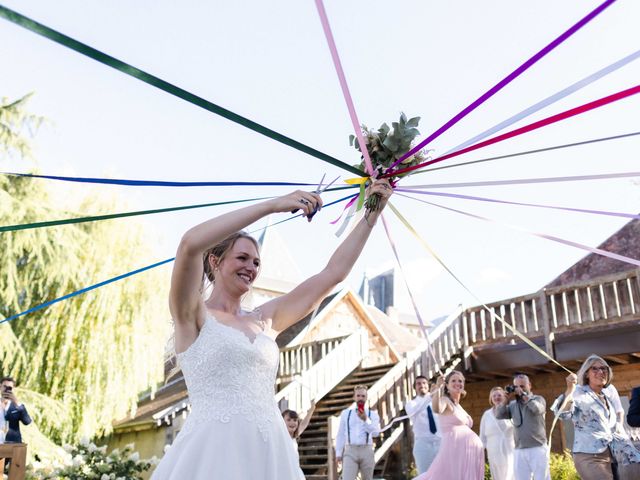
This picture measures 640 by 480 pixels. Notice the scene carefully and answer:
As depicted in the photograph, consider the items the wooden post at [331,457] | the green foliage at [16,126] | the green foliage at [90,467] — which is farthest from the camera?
the green foliage at [16,126]

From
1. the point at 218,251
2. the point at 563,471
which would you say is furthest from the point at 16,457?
the point at 563,471

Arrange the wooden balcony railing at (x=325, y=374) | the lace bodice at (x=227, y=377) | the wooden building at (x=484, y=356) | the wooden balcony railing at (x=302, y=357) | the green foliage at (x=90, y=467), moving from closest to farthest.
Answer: the lace bodice at (x=227, y=377)
the green foliage at (x=90, y=467)
the wooden building at (x=484, y=356)
the wooden balcony railing at (x=325, y=374)
the wooden balcony railing at (x=302, y=357)

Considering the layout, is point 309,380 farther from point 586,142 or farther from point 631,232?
point 586,142

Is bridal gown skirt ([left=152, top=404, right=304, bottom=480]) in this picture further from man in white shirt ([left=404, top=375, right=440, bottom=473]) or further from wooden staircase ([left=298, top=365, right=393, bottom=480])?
wooden staircase ([left=298, top=365, right=393, bottom=480])

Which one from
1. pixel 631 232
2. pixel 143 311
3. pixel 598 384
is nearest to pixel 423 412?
pixel 598 384

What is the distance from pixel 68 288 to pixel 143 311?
207cm

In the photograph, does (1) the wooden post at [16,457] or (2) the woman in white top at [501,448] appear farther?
(2) the woman in white top at [501,448]

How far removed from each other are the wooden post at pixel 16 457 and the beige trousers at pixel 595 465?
440 centimetres

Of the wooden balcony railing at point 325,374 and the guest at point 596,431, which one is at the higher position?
the wooden balcony railing at point 325,374

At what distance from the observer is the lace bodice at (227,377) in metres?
1.94

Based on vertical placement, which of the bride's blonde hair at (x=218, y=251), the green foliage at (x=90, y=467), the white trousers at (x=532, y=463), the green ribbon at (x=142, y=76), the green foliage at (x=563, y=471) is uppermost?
the green ribbon at (x=142, y=76)

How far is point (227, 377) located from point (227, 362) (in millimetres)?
45

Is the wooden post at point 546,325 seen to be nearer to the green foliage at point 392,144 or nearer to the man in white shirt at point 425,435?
the man in white shirt at point 425,435

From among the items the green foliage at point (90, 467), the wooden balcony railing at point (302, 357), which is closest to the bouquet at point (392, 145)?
the green foliage at point (90, 467)
